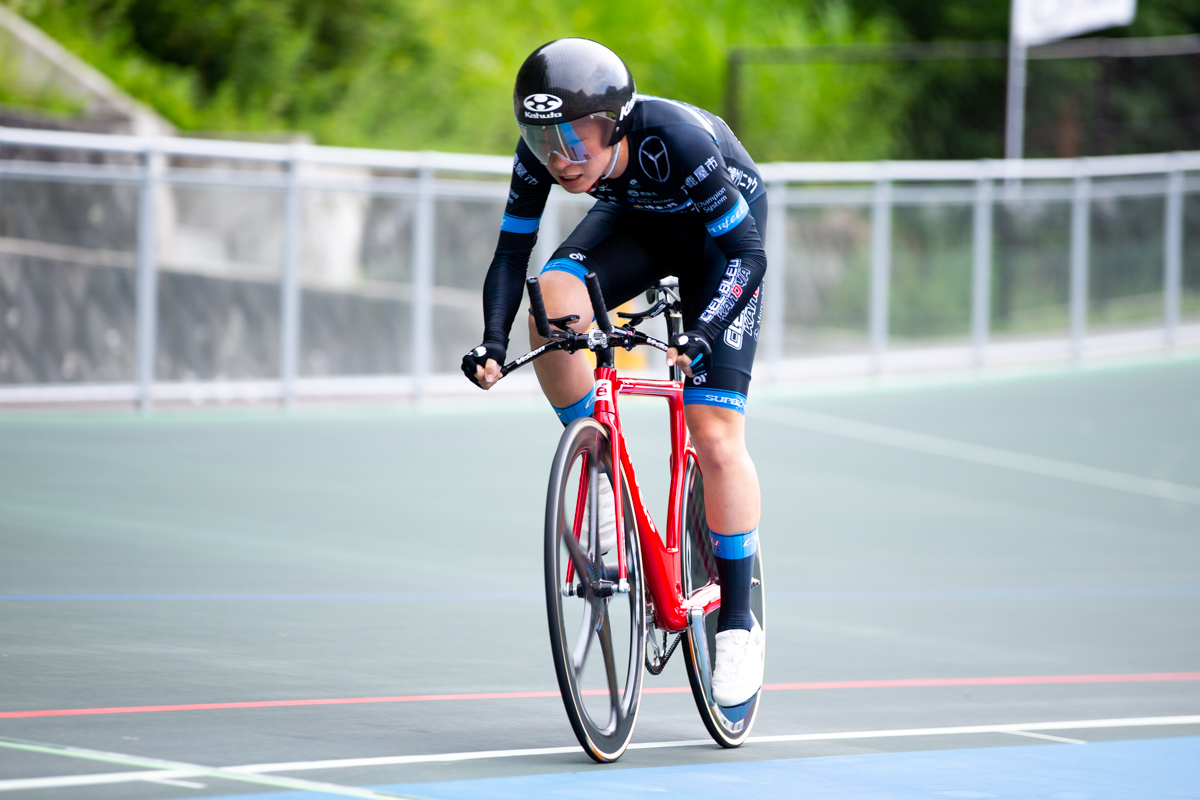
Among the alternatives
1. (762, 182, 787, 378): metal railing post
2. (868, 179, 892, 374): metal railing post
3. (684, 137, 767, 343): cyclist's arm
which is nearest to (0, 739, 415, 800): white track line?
(684, 137, 767, 343): cyclist's arm

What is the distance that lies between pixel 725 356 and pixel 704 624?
74cm

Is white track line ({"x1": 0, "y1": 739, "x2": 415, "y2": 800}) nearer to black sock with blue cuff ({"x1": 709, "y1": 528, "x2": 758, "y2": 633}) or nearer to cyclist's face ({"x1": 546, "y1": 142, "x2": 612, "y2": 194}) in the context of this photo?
black sock with blue cuff ({"x1": 709, "y1": 528, "x2": 758, "y2": 633})

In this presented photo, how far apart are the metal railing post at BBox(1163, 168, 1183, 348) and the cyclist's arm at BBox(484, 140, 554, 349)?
14.5 meters

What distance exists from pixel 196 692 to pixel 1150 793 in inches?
98.2

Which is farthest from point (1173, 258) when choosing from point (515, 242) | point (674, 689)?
point (515, 242)

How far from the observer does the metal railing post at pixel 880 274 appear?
15.5 m

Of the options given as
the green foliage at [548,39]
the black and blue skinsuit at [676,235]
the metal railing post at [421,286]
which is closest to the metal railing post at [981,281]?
the green foliage at [548,39]

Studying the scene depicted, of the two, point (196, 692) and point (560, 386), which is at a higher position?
point (560, 386)

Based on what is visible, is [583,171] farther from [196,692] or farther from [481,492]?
[481,492]

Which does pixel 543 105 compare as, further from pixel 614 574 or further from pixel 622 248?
pixel 614 574

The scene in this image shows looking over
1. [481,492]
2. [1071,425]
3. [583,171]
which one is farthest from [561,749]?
[1071,425]

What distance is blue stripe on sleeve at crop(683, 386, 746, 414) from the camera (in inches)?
161

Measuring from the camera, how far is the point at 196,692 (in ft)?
14.4

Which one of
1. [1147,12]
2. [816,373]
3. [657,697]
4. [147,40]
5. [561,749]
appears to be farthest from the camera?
[1147,12]
